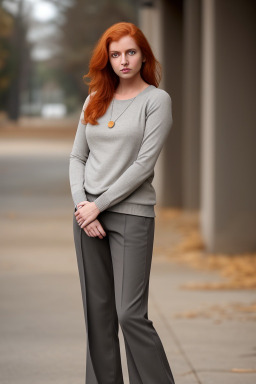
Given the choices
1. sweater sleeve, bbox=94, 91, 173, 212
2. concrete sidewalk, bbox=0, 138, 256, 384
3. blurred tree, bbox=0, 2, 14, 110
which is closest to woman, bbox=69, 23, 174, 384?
sweater sleeve, bbox=94, 91, 173, 212

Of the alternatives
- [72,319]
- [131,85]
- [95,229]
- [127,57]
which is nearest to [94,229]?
[95,229]

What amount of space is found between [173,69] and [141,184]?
11.3 meters

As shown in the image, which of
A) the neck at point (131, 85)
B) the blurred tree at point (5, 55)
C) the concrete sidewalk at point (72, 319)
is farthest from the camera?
the blurred tree at point (5, 55)

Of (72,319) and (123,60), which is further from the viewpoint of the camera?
(72,319)

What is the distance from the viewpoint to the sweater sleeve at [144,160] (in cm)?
408

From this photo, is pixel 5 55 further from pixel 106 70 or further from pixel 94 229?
pixel 94 229

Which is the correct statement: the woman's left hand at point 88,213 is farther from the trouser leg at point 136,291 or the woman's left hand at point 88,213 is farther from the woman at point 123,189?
the trouser leg at point 136,291

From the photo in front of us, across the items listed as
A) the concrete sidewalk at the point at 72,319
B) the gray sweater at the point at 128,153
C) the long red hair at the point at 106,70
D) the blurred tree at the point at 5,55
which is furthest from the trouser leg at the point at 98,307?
the blurred tree at the point at 5,55

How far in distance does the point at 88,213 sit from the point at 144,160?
13.4 inches

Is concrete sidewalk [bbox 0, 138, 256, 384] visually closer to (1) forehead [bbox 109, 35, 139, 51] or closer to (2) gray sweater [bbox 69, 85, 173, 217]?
(2) gray sweater [bbox 69, 85, 173, 217]

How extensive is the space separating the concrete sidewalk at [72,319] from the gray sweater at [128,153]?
1.62 metres

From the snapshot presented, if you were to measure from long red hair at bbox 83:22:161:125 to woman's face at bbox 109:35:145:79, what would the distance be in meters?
0.02

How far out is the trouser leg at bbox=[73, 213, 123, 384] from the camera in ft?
13.9

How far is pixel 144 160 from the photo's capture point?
4082 mm
